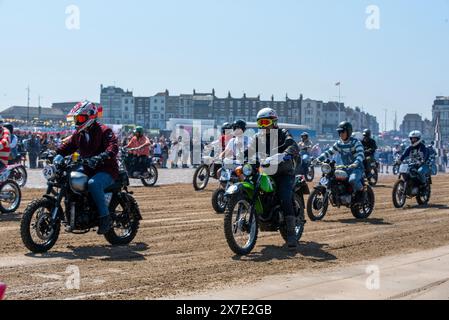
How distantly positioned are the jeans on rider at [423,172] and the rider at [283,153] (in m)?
7.82

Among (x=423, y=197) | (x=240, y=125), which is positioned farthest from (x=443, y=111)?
(x=240, y=125)

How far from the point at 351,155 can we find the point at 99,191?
6317 millimetres

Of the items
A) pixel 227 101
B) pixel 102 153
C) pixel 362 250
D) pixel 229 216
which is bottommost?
pixel 362 250

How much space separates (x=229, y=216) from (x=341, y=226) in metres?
4.26

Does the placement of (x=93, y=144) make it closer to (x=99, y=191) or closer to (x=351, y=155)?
(x=99, y=191)

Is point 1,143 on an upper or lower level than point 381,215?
upper

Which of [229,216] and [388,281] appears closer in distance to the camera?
[388,281]

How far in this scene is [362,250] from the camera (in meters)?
9.00

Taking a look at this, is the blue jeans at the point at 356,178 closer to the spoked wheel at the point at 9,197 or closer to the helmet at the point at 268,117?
the helmet at the point at 268,117

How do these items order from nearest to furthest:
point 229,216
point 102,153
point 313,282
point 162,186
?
1. point 313,282
2. point 229,216
3. point 102,153
4. point 162,186

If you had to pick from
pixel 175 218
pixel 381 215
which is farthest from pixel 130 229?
pixel 381 215

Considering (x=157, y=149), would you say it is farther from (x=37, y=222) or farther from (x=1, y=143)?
(x=37, y=222)

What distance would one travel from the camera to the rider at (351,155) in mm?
12773

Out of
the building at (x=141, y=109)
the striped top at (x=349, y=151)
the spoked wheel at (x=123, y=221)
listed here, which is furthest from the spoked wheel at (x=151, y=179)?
the building at (x=141, y=109)
